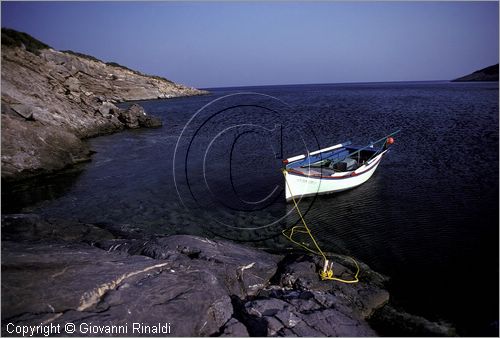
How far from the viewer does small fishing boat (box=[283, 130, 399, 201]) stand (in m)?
15.2

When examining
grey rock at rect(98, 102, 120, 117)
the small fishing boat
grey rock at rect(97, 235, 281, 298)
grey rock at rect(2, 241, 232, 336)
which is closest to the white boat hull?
the small fishing boat

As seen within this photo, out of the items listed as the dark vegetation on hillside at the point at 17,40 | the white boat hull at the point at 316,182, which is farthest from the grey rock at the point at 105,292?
the dark vegetation on hillside at the point at 17,40

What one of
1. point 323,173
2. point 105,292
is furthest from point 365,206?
point 105,292

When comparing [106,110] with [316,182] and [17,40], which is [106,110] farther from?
[316,182]

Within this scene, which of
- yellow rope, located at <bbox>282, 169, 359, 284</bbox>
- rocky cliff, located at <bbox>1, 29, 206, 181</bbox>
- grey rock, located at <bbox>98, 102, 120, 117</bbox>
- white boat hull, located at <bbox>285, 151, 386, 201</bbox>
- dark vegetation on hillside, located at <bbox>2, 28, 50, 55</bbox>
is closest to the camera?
yellow rope, located at <bbox>282, 169, 359, 284</bbox>

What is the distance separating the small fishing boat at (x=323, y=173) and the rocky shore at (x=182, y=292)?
240 inches

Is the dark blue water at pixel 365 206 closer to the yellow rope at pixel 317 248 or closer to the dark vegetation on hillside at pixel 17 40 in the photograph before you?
the yellow rope at pixel 317 248

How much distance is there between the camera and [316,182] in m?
15.4

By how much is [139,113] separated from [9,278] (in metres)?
36.5

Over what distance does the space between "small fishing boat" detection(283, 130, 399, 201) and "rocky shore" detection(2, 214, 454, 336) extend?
20.0 feet

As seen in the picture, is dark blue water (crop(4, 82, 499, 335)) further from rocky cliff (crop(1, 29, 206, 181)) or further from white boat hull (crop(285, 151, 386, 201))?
rocky cliff (crop(1, 29, 206, 181))

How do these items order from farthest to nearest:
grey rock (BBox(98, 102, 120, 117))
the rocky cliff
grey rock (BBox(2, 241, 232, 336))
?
grey rock (BBox(98, 102, 120, 117)), the rocky cliff, grey rock (BBox(2, 241, 232, 336))

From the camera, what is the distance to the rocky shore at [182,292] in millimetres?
5781

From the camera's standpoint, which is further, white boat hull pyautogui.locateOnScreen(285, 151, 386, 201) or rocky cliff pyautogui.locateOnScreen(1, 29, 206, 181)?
rocky cliff pyautogui.locateOnScreen(1, 29, 206, 181)
